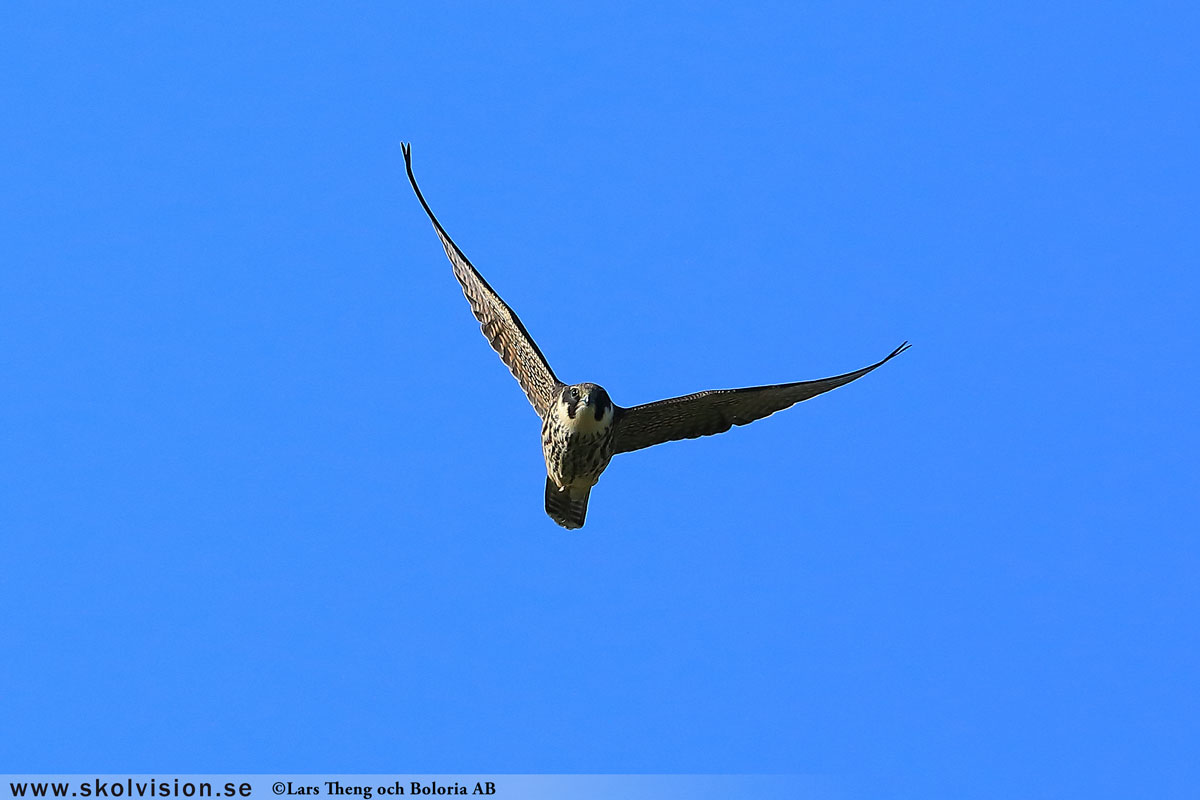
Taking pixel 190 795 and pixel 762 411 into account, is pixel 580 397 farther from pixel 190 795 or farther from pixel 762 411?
pixel 190 795

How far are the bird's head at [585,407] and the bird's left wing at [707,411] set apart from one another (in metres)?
0.36

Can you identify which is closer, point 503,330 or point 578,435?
point 578,435

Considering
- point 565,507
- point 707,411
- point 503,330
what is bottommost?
point 565,507

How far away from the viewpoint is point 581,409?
30.3 feet

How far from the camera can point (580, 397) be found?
30.3ft

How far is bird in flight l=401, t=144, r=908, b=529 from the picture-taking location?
9.41 m

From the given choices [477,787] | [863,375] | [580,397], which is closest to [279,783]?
[477,787]

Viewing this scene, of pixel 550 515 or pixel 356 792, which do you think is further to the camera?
pixel 550 515

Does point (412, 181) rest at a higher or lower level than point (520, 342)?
higher

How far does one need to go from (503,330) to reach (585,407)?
59.7 inches

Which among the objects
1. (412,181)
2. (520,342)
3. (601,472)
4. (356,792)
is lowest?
(356,792)

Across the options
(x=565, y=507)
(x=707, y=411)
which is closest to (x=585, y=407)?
(x=707, y=411)

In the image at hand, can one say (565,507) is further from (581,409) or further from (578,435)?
(581,409)

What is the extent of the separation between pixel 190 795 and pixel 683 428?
5150 millimetres
